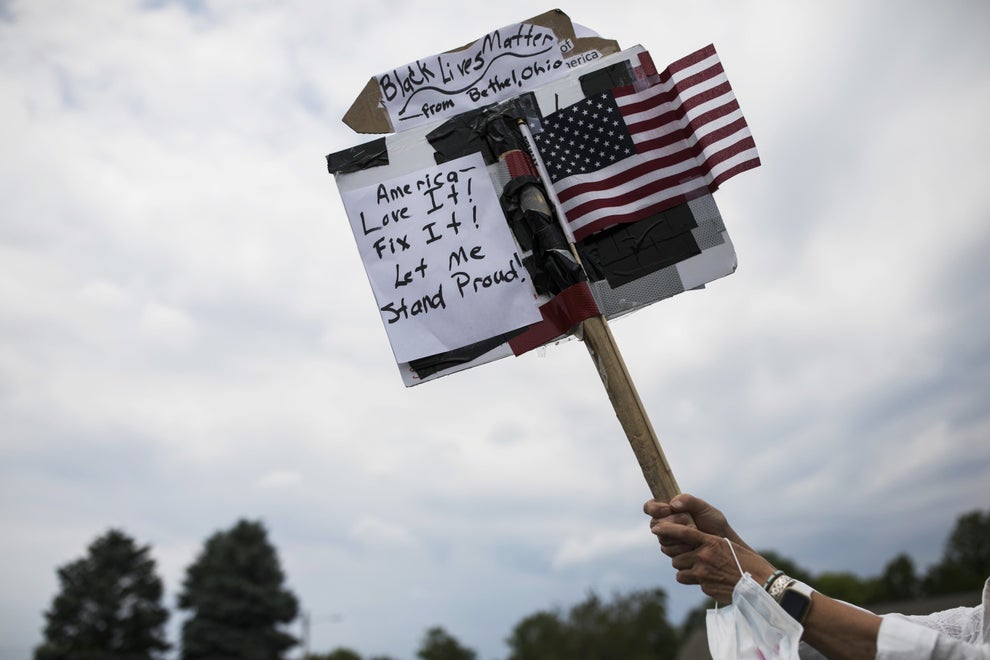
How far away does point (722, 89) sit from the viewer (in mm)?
3166

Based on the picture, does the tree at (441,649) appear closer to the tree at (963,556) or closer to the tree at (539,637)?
the tree at (539,637)

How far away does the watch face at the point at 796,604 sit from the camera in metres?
1.93

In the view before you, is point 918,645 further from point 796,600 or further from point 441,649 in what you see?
point 441,649

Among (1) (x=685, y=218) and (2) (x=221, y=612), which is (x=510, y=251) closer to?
(1) (x=685, y=218)

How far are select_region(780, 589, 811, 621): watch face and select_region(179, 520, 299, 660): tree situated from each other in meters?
48.4

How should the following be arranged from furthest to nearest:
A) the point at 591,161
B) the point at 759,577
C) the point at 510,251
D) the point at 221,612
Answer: the point at 221,612
the point at 591,161
the point at 510,251
the point at 759,577

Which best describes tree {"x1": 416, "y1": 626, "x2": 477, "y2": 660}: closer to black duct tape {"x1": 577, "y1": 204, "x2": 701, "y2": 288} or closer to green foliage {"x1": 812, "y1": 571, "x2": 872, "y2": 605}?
green foliage {"x1": 812, "y1": 571, "x2": 872, "y2": 605}

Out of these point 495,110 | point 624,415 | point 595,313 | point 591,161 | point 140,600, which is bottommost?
point 624,415

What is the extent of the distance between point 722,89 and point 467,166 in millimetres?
1222

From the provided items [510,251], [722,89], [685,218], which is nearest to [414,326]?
[510,251]

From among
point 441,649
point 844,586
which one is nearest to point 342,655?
point 441,649

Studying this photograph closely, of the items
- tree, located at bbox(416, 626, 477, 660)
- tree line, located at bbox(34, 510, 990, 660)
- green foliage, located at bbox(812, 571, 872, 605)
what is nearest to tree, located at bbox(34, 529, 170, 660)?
tree line, located at bbox(34, 510, 990, 660)

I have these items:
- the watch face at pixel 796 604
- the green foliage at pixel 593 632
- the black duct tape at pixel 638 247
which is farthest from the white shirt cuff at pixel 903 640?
the green foliage at pixel 593 632

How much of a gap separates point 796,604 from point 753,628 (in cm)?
14
